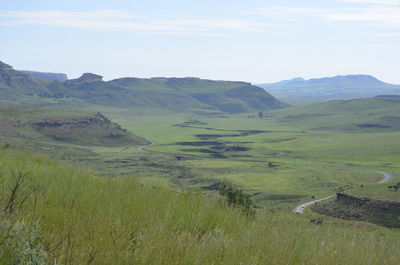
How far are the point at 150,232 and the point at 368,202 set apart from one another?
81.9 metres

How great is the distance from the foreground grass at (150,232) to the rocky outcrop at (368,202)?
74.7 metres

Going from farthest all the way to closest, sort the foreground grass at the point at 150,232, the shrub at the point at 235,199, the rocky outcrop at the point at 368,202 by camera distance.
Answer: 1. the rocky outcrop at the point at 368,202
2. the shrub at the point at 235,199
3. the foreground grass at the point at 150,232

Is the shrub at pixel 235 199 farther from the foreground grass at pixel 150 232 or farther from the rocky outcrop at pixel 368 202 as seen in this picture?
the rocky outcrop at pixel 368 202

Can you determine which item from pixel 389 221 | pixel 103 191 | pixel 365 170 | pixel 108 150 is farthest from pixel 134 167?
pixel 103 191

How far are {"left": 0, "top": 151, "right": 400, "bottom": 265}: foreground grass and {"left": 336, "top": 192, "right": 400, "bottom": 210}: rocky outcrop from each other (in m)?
74.7

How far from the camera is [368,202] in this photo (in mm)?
81188

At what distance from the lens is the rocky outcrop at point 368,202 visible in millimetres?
76688

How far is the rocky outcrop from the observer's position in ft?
252

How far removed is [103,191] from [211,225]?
210 centimetres

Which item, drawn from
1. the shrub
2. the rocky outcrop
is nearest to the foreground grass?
the shrub

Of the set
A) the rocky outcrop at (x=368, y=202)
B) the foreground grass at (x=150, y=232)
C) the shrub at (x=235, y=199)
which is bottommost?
the rocky outcrop at (x=368, y=202)

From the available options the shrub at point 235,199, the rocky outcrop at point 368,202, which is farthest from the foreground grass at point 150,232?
the rocky outcrop at point 368,202

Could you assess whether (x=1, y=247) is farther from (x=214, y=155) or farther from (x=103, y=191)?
(x=214, y=155)

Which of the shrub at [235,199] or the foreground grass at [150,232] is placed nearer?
the foreground grass at [150,232]
